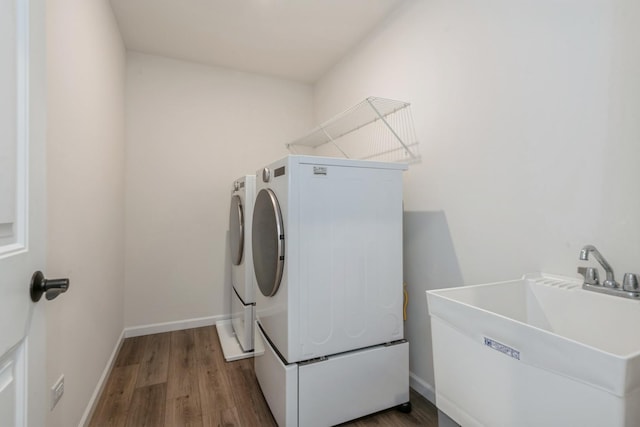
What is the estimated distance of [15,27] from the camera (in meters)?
0.65

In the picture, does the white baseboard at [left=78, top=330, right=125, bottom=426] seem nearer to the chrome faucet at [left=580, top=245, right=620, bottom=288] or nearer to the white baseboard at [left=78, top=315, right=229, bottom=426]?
the white baseboard at [left=78, top=315, right=229, bottom=426]

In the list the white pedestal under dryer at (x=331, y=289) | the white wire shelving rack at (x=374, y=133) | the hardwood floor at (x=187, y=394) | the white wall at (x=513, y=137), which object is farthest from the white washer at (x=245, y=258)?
the white wall at (x=513, y=137)

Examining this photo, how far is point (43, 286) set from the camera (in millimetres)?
722

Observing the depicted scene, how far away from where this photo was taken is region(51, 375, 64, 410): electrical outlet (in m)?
1.23

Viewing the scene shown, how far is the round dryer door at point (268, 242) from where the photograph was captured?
5.02 feet

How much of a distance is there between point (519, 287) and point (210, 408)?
5.84 ft

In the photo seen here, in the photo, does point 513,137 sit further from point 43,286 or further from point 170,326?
point 170,326

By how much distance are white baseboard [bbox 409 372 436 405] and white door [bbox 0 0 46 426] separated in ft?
6.07

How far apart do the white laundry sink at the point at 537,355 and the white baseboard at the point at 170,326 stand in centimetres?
257

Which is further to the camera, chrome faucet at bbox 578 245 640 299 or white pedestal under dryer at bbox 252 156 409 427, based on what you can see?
white pedestal under dryer at bbox 252 156 409 427

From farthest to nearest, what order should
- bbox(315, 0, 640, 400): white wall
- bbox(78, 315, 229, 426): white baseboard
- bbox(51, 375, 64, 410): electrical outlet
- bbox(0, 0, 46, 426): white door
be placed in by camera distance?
1. bbox(78, 315, 229, 426): white baseboard
2. bbox(51, 375, 64, 410): electrical outlet
3. bbox(315, 0, 640, 400): white wall
4. bbox(0, 0, 46, 426): white door

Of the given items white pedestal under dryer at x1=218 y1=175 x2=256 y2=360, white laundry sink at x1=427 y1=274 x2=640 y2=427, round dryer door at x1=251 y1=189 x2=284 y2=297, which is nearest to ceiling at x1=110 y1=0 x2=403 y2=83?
white pedestal under dryer at x1=218 y1=175 x2=256 y2=360

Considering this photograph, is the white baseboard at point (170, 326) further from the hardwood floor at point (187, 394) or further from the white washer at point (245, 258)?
the white washer at point (245, 258)

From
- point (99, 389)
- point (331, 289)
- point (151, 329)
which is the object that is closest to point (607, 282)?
point (331, 289)
